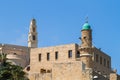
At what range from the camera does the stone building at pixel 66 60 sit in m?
47.0

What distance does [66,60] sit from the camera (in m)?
59.6

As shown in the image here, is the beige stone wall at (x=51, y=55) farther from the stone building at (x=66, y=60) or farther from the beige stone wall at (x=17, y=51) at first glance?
the beige stone wall at (x=17, y=51)

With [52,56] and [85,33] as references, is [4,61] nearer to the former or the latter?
[85,33]

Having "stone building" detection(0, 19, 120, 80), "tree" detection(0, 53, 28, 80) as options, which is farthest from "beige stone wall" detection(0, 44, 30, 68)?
"tree" detection(0, 53, 28, 80)

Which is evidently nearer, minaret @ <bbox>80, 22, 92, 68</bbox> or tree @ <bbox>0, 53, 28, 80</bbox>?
tree @ <bbox>0, 53, 28, 80</bbox>

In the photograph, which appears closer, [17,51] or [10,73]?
[10,73]

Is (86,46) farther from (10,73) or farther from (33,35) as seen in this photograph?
(33,35)

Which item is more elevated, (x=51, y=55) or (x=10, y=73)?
(x=51, y=55)

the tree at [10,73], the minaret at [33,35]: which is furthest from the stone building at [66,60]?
the tree at [10,73]

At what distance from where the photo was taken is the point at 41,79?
50625 millimetres

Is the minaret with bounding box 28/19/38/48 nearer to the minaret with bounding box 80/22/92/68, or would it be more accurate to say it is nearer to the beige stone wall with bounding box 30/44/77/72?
the beige stone wall with bounding box 30/44/77/72

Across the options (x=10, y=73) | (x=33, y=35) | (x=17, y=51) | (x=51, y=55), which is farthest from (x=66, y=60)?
(x=33, y=35)

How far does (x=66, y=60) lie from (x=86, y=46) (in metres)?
10.0

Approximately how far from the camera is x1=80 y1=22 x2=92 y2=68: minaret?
48531mm
